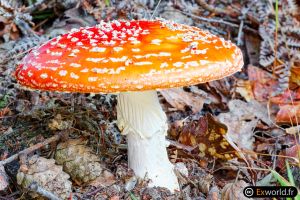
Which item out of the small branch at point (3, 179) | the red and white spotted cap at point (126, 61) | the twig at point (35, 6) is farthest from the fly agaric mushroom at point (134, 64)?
the twig at point (35, 6)

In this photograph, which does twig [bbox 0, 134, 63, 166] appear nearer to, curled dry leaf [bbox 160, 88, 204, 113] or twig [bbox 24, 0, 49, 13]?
curled dry leaf [bbox 160, 88, 204, 113]

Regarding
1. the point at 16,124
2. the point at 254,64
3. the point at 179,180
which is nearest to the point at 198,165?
the point at 179,180

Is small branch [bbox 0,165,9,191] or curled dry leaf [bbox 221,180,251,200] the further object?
curled dry leaf [bbox 221,180,251,200]

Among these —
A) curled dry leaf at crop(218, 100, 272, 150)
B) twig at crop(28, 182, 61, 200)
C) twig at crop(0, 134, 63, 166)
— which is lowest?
curled dry leaf at crop(218, 100, 272, 150)

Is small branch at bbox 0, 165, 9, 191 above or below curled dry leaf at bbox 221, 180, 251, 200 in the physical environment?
above

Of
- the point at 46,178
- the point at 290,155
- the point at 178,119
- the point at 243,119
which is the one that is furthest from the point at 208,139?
the point at 46,178

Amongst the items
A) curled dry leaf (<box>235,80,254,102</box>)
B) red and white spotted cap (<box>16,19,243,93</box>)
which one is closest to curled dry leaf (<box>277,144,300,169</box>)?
curled dry leaf (<box>235,80,254,102</box>)

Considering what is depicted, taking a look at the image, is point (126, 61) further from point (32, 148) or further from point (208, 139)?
point (208, 139)
